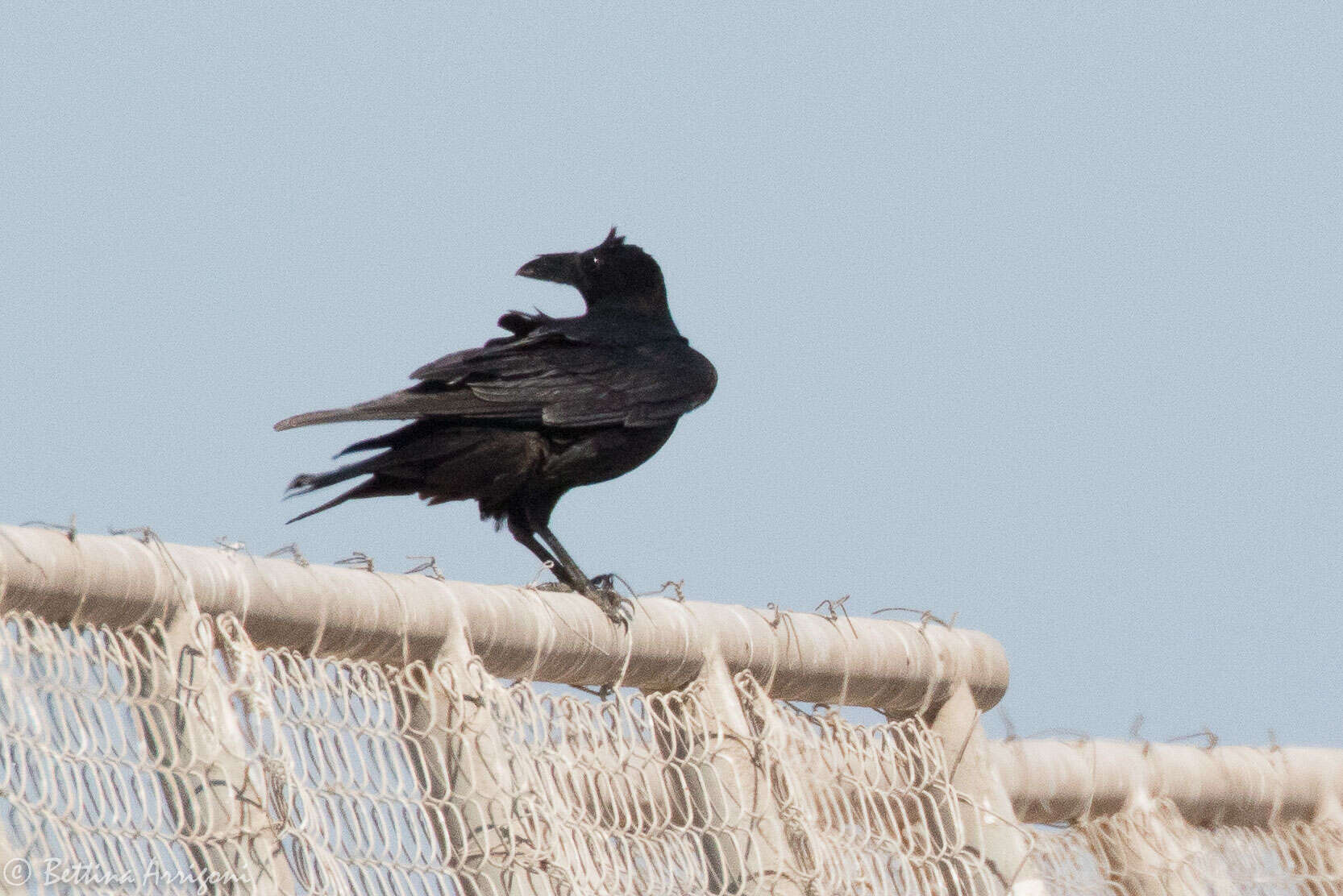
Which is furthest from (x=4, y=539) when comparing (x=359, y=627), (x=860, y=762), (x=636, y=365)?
(x=636, y=365)

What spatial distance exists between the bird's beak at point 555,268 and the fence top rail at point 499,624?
6.45 ft

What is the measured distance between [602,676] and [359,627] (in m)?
0.68

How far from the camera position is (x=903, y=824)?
4039mm

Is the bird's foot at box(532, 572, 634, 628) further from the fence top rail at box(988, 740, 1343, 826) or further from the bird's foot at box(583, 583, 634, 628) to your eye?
the fence top rail at box(988, 740, 1343, 826)

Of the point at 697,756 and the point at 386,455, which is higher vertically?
the point at 386,455

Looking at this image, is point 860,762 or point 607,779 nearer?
point 607,779

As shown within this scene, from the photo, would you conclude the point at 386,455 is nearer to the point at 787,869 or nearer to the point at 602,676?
the point at 602,676

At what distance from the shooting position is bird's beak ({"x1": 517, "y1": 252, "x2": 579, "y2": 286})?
5.81m
